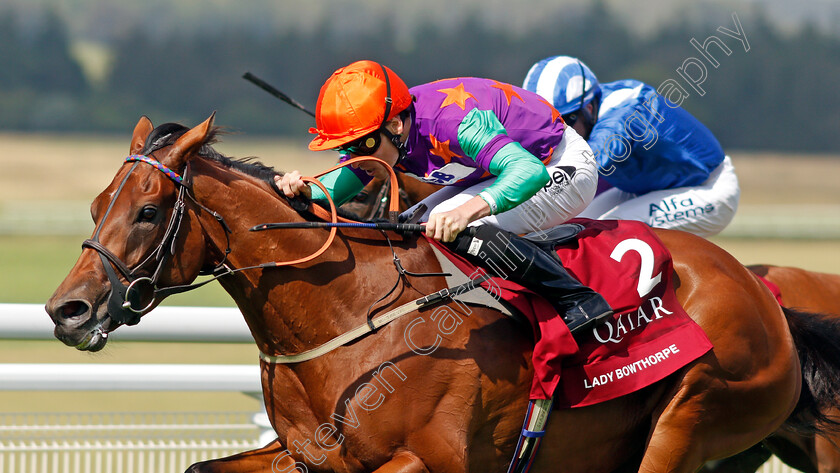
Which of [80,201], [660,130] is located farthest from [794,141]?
[660,130]

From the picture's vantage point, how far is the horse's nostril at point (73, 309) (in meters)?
2.37

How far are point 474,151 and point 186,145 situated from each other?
2.81 feet

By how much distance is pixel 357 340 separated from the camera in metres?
2.68

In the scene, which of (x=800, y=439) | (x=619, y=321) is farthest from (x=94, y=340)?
(x=800, y=439)

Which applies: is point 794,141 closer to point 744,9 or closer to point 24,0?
point 744,9

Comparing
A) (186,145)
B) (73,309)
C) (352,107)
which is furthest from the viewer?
(352,107)

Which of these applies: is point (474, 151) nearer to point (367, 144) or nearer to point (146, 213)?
point (367, 144)

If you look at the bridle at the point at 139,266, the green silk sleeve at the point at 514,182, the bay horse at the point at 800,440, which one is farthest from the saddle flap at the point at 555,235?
the bay horse at the point at 800,440

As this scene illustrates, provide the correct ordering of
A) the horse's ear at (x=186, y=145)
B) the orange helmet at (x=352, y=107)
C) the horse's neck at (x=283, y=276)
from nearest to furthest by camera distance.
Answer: the horse's ear at (x=186, y=145)
the horse's neck at (x=283, y=276)
the orange helmet at (x=352, y=107)

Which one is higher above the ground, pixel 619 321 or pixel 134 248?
pixel 134 248

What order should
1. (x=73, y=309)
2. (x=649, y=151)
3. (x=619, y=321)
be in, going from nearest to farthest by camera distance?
(x=73, y=309) < (x=619, y=321) < (x=649, y=151)

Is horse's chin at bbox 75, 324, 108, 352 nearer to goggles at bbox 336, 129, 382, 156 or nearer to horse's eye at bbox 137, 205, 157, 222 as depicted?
horse's eye at bbox 137, 205, 157, 222

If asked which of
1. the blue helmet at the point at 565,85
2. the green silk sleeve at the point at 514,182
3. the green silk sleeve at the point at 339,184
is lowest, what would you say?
the blue helmet at the point at 565,85

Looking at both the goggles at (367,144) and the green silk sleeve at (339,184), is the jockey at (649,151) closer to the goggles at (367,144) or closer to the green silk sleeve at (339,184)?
the green silk sleeve at (339,184)
